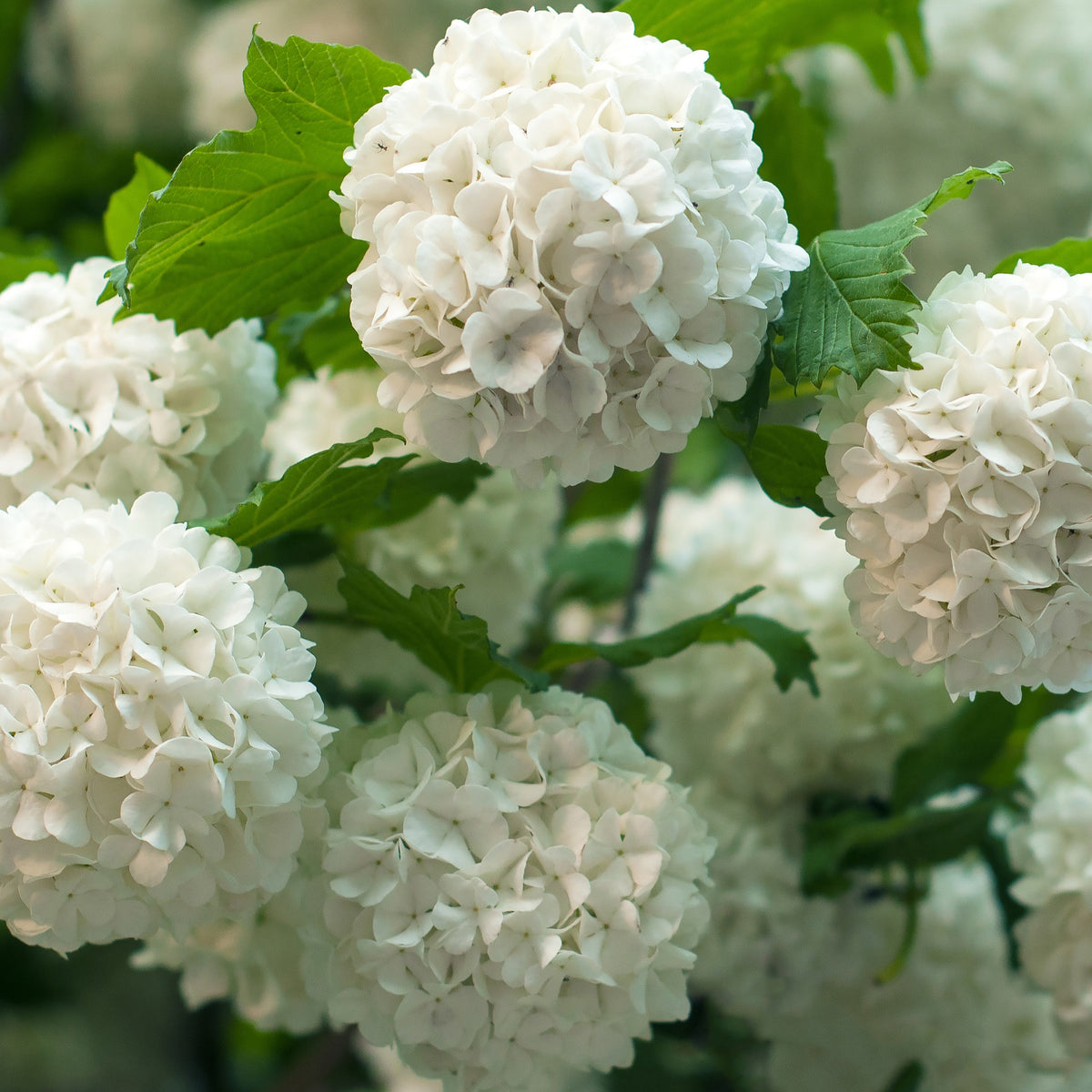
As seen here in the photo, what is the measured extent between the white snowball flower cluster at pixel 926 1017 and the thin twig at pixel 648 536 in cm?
23

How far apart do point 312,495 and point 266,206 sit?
0.12 m

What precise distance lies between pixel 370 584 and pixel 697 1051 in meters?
0.47

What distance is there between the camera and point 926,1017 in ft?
2.23

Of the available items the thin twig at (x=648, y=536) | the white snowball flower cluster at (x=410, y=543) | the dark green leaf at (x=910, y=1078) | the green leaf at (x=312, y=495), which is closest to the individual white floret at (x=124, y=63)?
the white snowball flower cluster at (x=410, y=543)

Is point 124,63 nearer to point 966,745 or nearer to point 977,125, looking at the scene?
point 977,125

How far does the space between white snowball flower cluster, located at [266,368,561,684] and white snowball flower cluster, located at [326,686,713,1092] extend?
17cm

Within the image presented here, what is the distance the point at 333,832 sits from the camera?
46 centimetres

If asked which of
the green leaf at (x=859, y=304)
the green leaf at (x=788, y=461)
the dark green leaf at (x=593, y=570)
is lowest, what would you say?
the dark green leaf at (x=593, y=570)

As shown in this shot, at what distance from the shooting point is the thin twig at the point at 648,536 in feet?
2.43

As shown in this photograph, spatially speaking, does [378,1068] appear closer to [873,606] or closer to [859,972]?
[859,972]

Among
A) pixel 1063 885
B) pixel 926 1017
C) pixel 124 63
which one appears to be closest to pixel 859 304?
pixel 1063 885

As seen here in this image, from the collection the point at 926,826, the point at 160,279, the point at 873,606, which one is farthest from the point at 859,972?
the point at 160,279

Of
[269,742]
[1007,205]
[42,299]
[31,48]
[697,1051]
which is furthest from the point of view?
[31,48]

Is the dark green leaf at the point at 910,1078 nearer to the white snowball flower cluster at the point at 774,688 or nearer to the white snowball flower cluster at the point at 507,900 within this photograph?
the white snowball flower cluster at the point at 774,688
